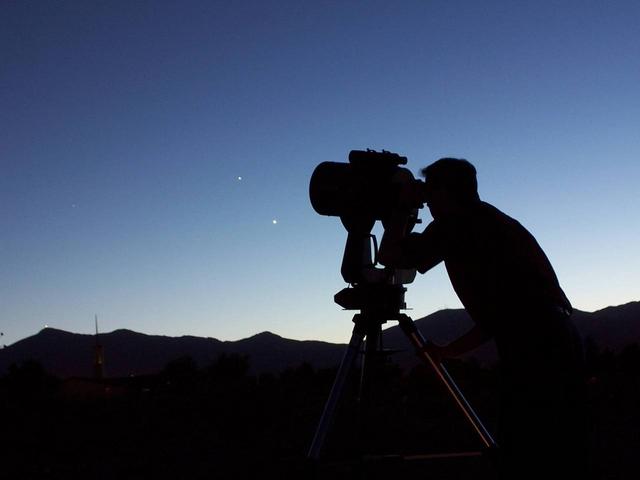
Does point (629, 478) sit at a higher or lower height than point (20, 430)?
lower

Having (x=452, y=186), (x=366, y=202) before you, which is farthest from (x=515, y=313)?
(x=366, y=202)

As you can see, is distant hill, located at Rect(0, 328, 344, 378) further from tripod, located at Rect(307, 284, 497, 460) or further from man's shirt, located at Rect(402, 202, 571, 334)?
man's shirt, located at Rect(402, 202, 571, 334)

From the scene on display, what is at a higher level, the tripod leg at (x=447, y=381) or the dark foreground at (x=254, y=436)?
the tripod leg at (x=447, y=381)

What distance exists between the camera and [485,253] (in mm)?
2387

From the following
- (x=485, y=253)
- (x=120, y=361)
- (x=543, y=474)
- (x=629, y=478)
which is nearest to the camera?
(x=543, y=474)

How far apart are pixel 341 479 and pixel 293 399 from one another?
742 centimetres

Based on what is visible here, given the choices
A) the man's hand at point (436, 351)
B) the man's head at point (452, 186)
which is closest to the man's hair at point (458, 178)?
the man's head at point (452, 186)

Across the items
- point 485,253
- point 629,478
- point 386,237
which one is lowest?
point 629,478

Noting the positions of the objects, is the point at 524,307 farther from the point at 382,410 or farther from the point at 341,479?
the point at 382,410

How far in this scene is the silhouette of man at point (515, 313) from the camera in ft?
7.23

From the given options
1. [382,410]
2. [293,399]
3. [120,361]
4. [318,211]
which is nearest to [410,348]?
[318,211]

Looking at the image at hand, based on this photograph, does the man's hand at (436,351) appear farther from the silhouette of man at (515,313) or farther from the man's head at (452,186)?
the man's head at (452,186)

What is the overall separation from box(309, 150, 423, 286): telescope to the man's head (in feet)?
1.42

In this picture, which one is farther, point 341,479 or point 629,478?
point 629,478
